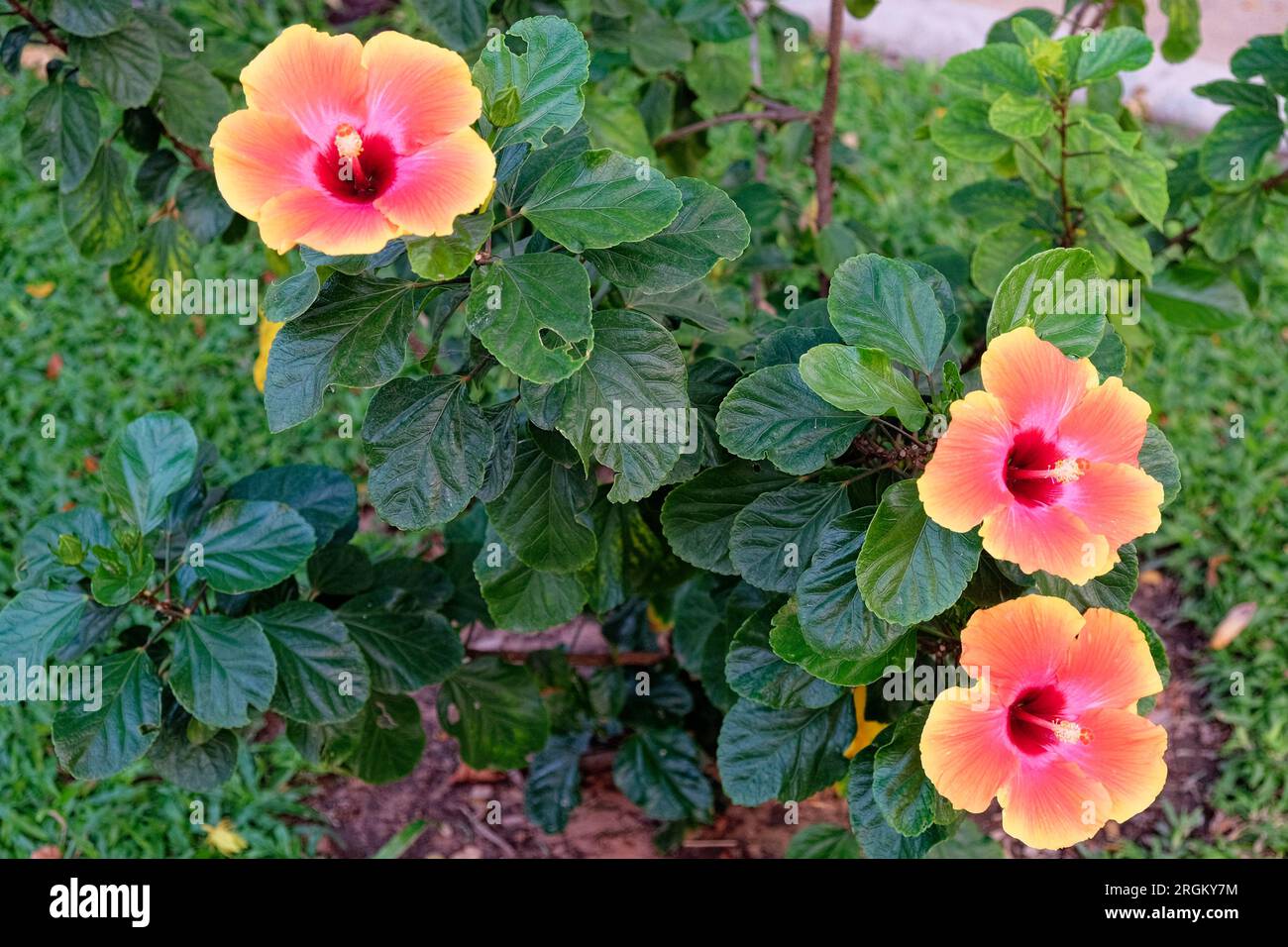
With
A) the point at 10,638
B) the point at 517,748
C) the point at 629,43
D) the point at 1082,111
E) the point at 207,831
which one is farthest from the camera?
the point at 207,831

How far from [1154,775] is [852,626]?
41 cm

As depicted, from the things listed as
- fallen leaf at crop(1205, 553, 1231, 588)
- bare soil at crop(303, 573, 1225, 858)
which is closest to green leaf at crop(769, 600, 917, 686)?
bare soil at crop(303, 573, 1225, 858)

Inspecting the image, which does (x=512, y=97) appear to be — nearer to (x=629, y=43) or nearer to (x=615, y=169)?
(x=615, y=169)

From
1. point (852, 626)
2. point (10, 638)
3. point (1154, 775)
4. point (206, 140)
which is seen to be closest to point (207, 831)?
point (10, 638)

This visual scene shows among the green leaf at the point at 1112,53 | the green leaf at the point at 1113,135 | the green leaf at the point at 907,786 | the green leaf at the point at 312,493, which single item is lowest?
the green leaf at the point at 907,786

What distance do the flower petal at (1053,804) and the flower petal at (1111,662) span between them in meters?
0.11

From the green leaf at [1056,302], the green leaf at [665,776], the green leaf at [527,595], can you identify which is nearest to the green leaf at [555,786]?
the green leaf at [665,776]

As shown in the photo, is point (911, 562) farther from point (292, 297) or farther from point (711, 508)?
point (292, 297)

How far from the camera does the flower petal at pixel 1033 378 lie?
4.64 feet

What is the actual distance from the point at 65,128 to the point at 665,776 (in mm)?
1837

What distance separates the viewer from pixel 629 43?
8.39 ft

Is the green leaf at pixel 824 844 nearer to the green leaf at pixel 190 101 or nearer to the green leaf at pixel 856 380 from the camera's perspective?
the green leaf at pixel 856 380

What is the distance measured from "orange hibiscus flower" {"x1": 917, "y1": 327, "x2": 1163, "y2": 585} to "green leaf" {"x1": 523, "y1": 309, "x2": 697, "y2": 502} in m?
0.37

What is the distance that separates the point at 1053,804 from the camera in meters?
1.46
